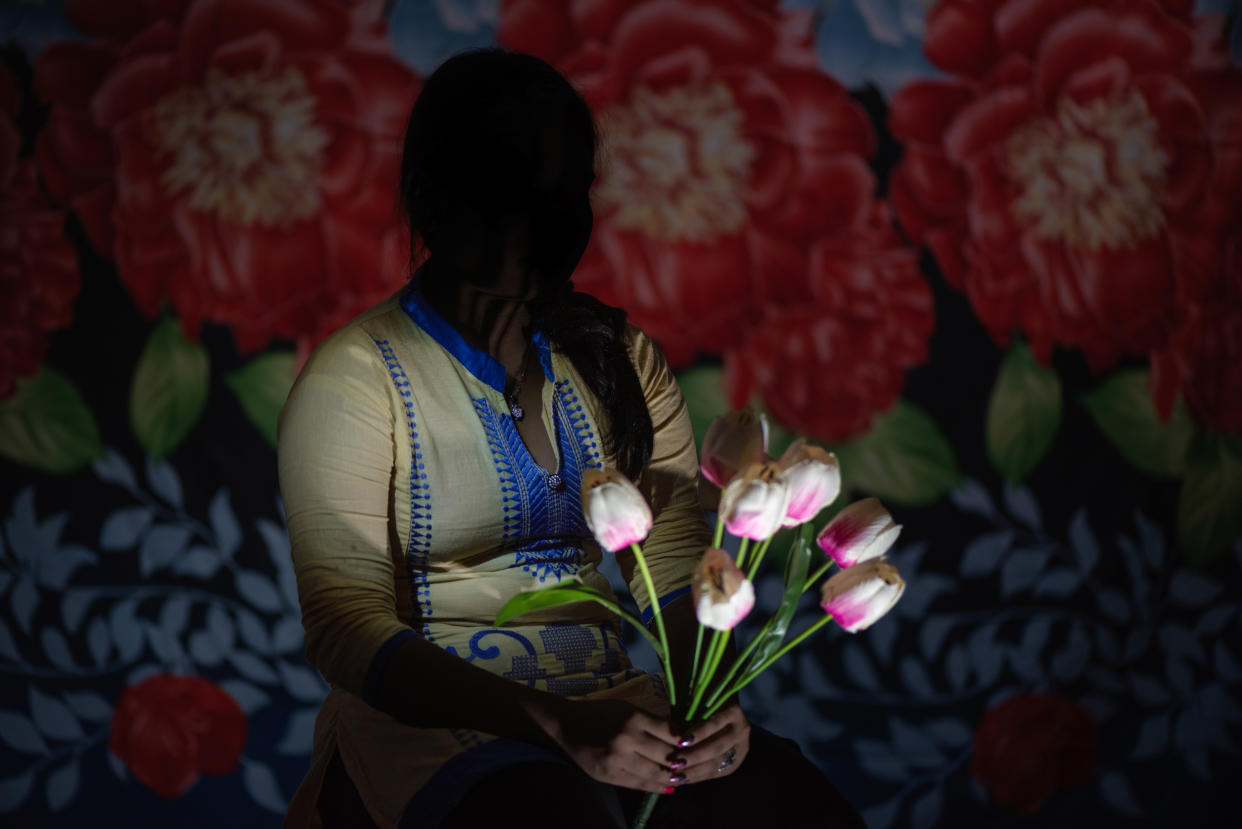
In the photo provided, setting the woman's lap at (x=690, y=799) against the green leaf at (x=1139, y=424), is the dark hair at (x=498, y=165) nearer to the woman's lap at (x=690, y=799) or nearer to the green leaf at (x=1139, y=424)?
the woman's lap at (x=690, y=799)

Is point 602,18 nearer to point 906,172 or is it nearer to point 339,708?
point 906,172

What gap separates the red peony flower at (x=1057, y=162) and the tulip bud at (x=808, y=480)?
1.13 meters

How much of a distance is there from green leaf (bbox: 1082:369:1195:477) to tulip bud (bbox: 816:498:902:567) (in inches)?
46.8

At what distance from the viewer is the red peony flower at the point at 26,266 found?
173 cm

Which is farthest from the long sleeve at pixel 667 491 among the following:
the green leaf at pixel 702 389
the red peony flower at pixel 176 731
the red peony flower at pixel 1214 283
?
the red peony flower at pixel 1214 283

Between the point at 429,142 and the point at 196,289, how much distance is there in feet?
3.14

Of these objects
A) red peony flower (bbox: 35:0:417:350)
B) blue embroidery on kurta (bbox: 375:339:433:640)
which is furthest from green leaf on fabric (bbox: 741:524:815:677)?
red peony flower (bbox: 35:0:417:350)

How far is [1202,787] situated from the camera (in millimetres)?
1896

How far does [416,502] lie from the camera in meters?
0.97

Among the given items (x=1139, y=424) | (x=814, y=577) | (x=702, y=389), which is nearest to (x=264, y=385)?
(x=702, y=389)

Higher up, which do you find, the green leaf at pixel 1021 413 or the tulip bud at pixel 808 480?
the tulip bud at pixel 808 480

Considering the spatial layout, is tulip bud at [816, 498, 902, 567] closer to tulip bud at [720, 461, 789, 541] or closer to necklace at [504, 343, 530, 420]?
tulip bud at [720, 461, 789, 541]

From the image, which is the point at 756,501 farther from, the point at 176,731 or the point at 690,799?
the point at 176,731

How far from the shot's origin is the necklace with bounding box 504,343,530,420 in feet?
3.41
